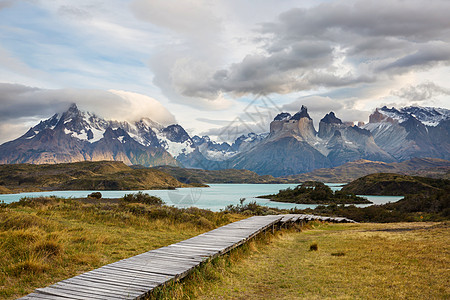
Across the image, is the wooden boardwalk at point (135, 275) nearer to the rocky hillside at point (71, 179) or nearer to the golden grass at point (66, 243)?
the golden grass at point (66, 243)

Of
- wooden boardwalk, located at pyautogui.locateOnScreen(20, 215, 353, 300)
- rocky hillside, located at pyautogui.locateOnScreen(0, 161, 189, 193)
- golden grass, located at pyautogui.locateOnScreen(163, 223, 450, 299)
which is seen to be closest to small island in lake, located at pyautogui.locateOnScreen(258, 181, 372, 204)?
golden grass, located at pyautogui.locateOnScreen(163, 223, 450, 299)

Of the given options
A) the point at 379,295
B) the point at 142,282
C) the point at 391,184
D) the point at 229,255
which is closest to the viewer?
the point at 142,282

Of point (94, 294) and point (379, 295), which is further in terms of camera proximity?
point (379, 295)

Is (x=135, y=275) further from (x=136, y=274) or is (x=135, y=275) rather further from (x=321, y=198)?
(x=321, y=198)

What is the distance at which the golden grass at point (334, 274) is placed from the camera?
8438 millimetres

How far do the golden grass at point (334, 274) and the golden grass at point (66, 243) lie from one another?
405 centimetres

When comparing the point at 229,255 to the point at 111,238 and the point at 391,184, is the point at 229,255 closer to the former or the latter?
the point at 111,238

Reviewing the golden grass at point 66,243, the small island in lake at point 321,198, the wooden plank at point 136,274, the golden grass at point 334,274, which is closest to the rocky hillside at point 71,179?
the small island in lake at point 321,198

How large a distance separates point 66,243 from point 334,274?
1003cm

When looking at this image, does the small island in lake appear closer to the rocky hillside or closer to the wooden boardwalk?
the rocky hillside

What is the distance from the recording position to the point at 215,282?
31.0 ft

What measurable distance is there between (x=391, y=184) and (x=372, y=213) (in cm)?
9612

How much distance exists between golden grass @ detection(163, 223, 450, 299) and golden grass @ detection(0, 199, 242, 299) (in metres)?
4.05

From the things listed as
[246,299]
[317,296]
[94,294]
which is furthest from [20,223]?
[317,296]
